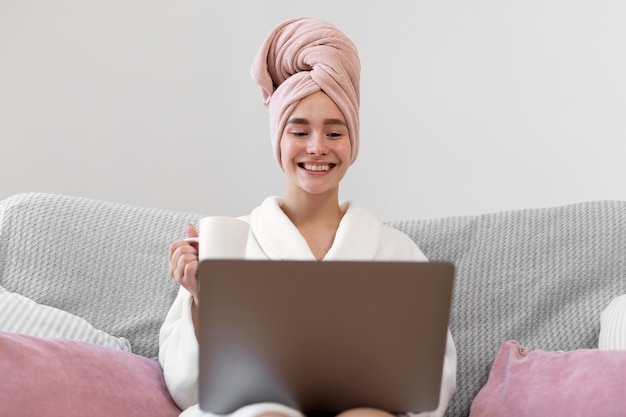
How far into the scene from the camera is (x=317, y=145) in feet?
6.23

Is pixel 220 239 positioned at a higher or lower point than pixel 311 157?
lower

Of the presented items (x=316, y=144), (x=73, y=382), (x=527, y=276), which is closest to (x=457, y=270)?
(x=527, y=276)

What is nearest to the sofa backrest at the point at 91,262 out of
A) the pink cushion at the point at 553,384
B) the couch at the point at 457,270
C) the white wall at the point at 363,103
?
the couch at the point at 457,270

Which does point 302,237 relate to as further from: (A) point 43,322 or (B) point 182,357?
A: (A) point 43,322

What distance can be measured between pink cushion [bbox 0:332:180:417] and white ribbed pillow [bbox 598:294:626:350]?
0.91 meters

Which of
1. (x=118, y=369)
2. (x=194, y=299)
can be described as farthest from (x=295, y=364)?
(x=118, y=369)

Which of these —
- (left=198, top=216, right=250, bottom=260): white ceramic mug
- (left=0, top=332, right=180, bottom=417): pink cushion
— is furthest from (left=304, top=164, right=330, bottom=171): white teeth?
(left=0, top=332, right=180, bottom=417): pink cushion

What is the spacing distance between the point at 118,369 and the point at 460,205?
1.37 meters

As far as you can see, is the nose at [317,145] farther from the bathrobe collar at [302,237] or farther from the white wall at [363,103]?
the white wall at [363,103]

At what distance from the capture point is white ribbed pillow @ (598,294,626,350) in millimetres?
1840

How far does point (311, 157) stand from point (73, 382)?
67cm

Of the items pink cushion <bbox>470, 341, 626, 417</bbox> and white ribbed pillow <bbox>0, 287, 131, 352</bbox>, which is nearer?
pink cushion <bbox>470, 341, 626, 417</bbox>

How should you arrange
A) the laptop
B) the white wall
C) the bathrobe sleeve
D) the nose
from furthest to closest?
the white wall < the nose < the bathrobe sleeve < the laptop

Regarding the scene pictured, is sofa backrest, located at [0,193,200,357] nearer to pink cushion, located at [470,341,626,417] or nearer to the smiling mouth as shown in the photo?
the smiling mouth
